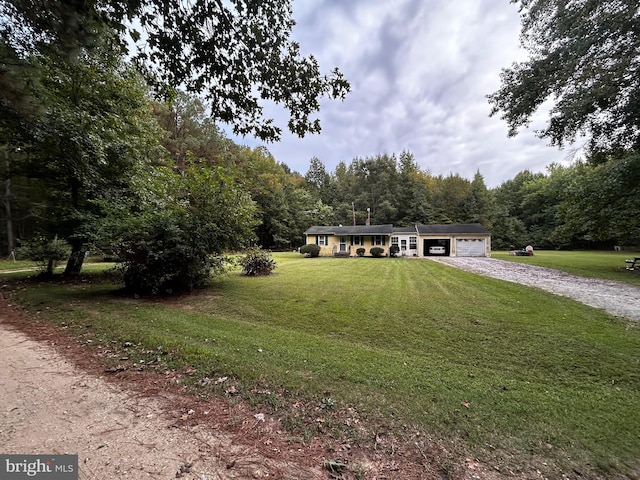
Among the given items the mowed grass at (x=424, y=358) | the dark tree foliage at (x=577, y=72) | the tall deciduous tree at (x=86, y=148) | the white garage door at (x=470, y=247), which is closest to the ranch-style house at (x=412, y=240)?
the white garage door at (x=470, y=247)

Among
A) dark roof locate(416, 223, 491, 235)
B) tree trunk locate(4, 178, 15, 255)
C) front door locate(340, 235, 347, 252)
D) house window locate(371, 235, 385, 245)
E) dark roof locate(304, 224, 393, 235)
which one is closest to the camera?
tree trunk locate(4, 178, 15, 255)

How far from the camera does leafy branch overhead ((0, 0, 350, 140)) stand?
11.0 feet

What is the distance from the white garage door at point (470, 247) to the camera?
23.5 m

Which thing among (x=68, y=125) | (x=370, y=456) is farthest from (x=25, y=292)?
(x=370, y=456)

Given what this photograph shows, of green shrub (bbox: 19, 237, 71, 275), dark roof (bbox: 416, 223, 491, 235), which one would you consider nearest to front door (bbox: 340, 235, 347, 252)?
dark roof (bbox: 416, 223, 491, 235)

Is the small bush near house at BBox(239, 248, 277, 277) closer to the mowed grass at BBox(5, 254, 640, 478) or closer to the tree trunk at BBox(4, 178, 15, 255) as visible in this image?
the mowed grass at BBox(5, 254, 640, 478)

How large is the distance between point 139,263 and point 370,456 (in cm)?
758

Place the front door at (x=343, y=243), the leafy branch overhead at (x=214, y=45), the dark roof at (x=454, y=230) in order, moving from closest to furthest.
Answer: the leafy branch overhead at (x=214, y=45), the dark roof at (x=454, y=230), the front door at (x=343, y=243)

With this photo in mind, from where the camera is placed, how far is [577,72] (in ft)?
25.8

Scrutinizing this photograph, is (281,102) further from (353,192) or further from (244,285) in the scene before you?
(353,192)

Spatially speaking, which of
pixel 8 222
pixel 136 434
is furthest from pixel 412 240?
pixel 8 222

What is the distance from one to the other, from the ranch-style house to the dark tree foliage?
14.2 m

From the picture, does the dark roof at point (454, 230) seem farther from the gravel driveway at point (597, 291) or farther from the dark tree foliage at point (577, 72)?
the dark tree foliage at point (577, 72)

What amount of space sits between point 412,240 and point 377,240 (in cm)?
314
